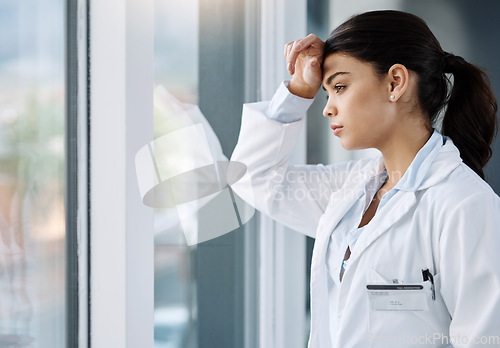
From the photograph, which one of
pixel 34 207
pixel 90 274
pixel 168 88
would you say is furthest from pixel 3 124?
pixel 168 88

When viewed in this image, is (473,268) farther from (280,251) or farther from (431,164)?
(280,251)

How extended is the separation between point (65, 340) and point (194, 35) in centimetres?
77

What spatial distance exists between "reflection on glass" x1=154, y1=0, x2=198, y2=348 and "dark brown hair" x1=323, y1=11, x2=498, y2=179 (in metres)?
Answer: 0.35

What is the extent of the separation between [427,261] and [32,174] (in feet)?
2.49

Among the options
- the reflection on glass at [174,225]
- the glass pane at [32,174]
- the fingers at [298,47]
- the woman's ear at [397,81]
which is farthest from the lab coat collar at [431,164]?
the glass pane at [32,174]

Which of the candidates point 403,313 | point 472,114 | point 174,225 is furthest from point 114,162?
point 472,114

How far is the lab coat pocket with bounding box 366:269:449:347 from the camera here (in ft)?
3.02

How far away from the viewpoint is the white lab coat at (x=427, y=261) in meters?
0.85

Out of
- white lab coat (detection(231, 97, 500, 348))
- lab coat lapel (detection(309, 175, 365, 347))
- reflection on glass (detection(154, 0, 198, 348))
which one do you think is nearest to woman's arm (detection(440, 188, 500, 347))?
white lab coat (detection(231, 97, 500, 348))

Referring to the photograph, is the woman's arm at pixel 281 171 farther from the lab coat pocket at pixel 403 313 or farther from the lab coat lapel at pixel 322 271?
the lab coat pocket at pixel 403 313

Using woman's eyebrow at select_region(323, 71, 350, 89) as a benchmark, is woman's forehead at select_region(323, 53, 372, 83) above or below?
above

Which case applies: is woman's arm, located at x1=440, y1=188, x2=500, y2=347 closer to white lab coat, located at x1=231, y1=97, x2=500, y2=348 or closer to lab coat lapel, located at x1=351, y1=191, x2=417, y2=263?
white lab coat, located at x1=231, y1=97, x2=500, y2=348

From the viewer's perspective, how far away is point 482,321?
84cm

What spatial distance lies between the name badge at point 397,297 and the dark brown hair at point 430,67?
384 millimetres
